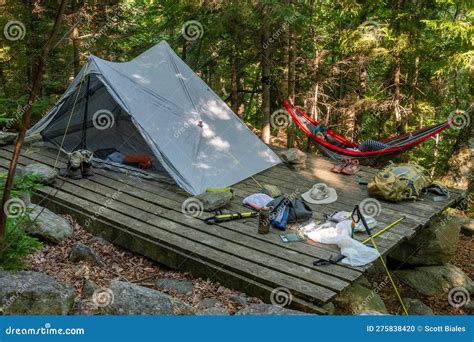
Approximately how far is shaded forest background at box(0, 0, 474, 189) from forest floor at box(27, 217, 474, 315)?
2.65m

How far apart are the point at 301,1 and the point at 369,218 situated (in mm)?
4404

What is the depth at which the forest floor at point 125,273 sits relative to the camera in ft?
12.0

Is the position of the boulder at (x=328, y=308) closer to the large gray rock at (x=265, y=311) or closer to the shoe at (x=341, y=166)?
the large gray rock at (x=265, y=311)

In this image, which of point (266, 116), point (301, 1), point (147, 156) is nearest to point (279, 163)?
point (266, 116)

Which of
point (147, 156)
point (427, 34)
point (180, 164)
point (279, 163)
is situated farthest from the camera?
point (427, 34)

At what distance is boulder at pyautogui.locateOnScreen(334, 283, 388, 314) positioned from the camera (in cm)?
399

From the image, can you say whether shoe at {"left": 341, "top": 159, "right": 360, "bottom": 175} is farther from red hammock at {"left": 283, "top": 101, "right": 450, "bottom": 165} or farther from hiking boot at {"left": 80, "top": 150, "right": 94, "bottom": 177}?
hiking boot at {"left": 80, "top": 150, "right": 94, "bottom": 177}

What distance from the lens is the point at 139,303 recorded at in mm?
2645

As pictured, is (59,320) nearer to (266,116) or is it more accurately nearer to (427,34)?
(266,116)

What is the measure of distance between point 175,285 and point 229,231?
35.9 inches

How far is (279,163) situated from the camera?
666 cm

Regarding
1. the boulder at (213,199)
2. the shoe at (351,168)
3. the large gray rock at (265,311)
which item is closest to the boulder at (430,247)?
the shoe at (351,168)

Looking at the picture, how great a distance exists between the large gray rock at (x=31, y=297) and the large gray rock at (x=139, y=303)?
0.25 m

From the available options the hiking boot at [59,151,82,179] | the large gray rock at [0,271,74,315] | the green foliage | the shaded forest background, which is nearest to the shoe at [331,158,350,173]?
the shaded forest background
